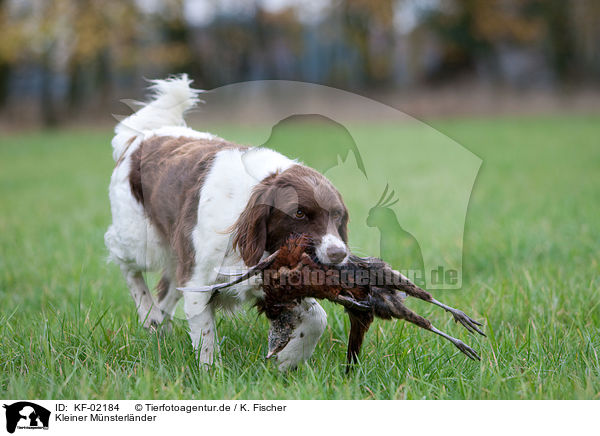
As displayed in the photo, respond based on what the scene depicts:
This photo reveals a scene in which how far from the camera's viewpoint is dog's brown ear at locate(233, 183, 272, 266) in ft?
8.80

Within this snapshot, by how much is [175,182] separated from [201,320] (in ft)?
2.56

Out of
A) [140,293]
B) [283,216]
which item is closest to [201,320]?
[283,216]

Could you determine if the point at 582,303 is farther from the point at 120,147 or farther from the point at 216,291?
the point at 120,147

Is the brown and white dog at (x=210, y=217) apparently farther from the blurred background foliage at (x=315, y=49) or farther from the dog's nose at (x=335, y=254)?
the blurred background foliage at (x=315, y=49)

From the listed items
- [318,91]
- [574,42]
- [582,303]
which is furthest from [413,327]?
[574,42]

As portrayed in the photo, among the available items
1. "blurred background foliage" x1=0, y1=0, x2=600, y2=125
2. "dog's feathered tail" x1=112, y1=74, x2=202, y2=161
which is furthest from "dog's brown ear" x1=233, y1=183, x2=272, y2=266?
"blurred background foliage" x1=0, y1=0, x2=600, y2=125

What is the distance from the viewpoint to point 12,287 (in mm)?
4363

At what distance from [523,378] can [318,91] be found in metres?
1.69

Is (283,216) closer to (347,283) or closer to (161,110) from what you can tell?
(347,283)

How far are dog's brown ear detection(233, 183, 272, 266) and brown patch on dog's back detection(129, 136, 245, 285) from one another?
1.17ft

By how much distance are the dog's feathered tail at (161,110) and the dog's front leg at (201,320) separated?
4.54ft

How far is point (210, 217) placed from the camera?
2.89m
